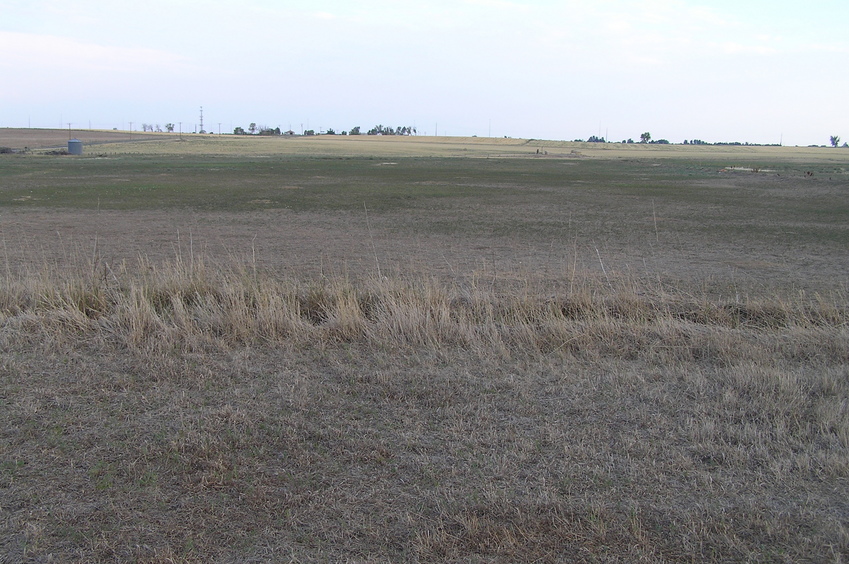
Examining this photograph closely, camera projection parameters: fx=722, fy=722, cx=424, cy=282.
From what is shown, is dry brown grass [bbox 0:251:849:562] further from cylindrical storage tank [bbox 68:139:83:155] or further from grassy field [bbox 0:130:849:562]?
cylindrical storage tank [bbox 68:139:83:155]

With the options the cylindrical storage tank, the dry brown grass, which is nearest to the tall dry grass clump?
the dry brown grass

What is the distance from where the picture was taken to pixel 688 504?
12.2 ft

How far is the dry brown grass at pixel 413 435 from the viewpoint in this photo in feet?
11.4

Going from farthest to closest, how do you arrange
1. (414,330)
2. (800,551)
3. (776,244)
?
1. (776,244)
2. (414,330)
3. (800,551)

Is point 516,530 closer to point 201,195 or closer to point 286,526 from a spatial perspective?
point 286,526

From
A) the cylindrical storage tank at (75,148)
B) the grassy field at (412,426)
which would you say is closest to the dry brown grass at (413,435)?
the grassy field at (412,426)

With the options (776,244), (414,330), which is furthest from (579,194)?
(414,330)

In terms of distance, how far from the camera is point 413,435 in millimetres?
4504

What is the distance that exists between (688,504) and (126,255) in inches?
542

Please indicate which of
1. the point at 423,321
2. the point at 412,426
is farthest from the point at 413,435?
the point at 423,321

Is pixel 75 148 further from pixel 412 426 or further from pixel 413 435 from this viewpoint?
pixel 413 435

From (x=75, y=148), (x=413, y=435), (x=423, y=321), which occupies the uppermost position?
(x=75, y=148)

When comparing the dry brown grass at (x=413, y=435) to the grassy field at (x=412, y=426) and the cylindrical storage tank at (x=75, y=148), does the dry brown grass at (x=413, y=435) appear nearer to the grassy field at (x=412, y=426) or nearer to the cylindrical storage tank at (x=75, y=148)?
the grassy field at (x=412, y=426)

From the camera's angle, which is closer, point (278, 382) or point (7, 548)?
point (7, 548)
